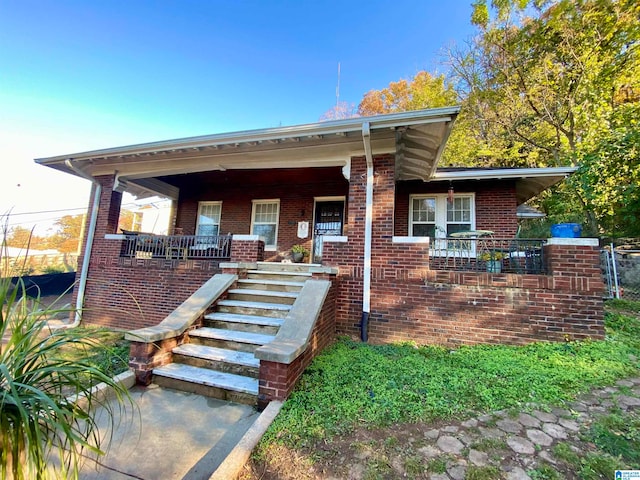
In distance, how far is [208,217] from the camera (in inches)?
350

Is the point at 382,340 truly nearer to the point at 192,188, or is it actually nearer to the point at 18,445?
the point at 18,445

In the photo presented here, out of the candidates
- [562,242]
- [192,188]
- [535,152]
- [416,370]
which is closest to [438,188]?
[562,242]

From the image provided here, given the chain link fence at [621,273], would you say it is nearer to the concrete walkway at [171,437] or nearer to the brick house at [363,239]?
the brick house at [363,239]

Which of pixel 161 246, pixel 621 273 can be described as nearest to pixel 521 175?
pixel 621 273

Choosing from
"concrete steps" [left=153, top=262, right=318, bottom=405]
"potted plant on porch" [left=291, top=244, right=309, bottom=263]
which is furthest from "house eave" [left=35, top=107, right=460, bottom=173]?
"potted plant on porch" [left=291, top=244, right=309, bottom=263]

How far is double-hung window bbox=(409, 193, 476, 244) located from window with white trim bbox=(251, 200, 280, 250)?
3.78 meters

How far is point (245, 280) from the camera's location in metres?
4.93

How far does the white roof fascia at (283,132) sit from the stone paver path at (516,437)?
377cm

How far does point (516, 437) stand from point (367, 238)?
3.11 m

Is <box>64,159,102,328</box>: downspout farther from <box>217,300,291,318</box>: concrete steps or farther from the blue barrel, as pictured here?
the blue barrel

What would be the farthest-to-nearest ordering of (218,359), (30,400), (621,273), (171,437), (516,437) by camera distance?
1. (621,273)
2. (218,359)
3. (171,437)
4. (516,437)
5. (30,400)

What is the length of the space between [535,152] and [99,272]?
17721mm

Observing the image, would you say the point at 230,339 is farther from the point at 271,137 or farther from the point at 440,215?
the point at 440,215

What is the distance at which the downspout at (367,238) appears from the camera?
4.58 metres
